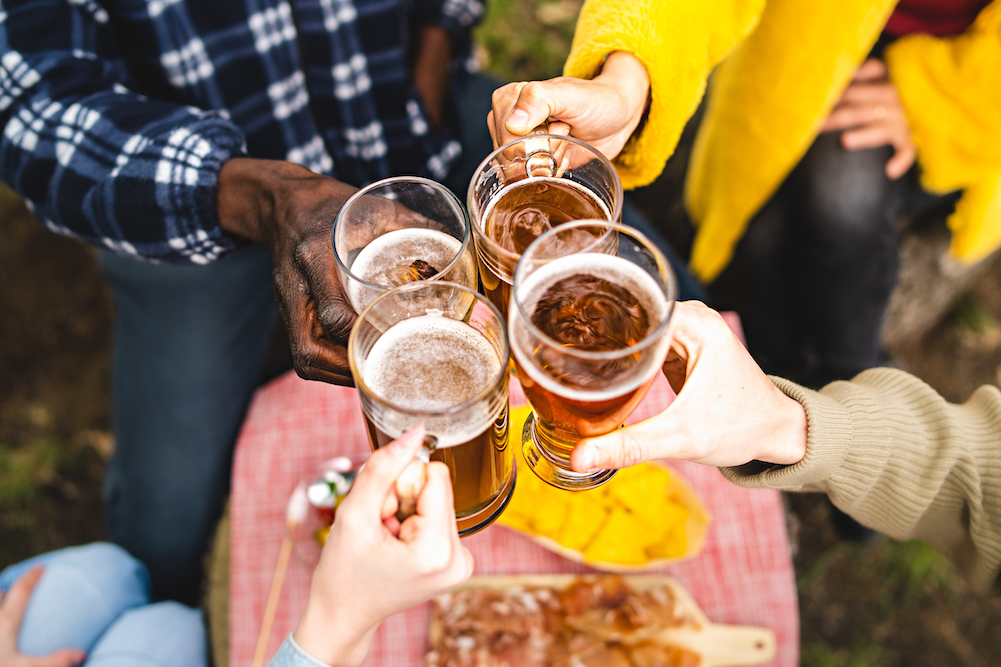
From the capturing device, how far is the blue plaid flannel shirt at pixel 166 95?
1.83m

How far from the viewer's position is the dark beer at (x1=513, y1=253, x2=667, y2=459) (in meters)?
1.12

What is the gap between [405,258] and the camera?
1.41 metres

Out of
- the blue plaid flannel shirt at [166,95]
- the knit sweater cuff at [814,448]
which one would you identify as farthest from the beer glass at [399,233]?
the knit sweater cuff at [814,448]

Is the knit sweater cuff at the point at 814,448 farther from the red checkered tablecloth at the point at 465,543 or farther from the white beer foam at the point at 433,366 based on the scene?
the white beer foam at the point at 433,366

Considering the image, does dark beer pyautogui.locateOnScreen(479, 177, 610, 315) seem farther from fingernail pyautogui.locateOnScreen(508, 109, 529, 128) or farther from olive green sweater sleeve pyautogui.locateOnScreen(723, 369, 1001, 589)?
olive green sweater sleeve pyautogui.locateOnScreen(723, 369, 1001, 589)

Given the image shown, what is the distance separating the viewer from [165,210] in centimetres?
182

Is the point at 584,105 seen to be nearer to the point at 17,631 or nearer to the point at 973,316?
the point at 17,631

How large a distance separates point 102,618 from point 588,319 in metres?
1.95

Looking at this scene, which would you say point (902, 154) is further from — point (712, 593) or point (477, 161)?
point (712, 593)

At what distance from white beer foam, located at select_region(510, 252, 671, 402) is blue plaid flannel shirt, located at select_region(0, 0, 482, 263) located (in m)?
1.14

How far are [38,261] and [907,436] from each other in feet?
14.0

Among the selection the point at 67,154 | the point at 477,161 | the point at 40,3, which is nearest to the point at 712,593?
the point at 477,161

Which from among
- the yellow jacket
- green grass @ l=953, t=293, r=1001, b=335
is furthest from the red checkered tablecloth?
green grass @ l=953, t=293, r=1001, b=335

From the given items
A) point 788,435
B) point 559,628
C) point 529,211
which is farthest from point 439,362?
point 559,628
